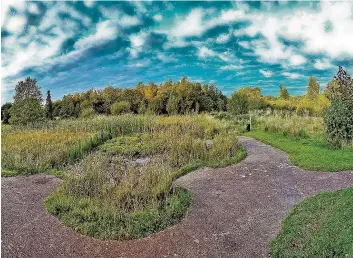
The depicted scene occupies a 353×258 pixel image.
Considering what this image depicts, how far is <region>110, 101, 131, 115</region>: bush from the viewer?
30.4 meters

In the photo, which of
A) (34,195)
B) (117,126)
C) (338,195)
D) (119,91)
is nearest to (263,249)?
(338,195)

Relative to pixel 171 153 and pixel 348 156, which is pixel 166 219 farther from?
pixel 348 156

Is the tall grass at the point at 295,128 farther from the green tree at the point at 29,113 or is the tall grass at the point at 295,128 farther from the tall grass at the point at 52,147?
the green tree at the point at 29,113

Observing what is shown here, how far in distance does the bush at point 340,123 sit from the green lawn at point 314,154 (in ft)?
1.36

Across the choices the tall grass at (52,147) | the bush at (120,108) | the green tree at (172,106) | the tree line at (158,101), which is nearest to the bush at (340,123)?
the tall grass at (52,147)

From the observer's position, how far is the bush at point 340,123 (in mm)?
12279

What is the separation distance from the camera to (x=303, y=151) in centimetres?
1181

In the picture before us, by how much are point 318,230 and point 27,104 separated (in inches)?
818

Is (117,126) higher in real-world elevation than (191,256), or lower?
higher

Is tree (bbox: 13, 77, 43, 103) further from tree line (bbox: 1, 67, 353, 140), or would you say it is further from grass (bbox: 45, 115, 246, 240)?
grass (bbox: 45, 115, 246, 240)

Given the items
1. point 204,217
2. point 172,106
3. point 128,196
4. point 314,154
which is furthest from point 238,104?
point 204,217

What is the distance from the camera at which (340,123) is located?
40.8 ft

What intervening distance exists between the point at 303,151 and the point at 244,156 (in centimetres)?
201

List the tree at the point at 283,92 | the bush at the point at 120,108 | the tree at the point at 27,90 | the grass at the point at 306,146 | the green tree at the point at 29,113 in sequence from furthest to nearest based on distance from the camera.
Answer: the tree at the point at 283,92 < the bush at the point at 120,108 < the tree at the point at 27,90 < the green tree at the point at 29,113 < the grass at the point at 306,146
